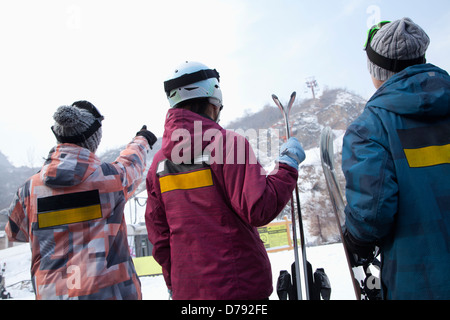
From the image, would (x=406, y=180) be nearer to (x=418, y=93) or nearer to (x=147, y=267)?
(x=418, y=93)

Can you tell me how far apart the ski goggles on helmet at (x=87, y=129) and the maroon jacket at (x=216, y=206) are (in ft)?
2.66

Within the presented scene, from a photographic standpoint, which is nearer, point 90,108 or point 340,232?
point 340,232

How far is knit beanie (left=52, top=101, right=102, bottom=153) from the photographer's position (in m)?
1.88

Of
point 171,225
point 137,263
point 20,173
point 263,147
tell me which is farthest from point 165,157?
point 20,173

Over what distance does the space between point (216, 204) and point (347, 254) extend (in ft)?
4.06

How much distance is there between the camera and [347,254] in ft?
6.70

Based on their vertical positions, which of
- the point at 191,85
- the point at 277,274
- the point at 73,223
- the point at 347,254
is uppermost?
the point at 191,85

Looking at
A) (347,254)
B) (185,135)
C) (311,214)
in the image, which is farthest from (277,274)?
(311,214)

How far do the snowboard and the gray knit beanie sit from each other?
1003 mm

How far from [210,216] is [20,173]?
60005 millimetres

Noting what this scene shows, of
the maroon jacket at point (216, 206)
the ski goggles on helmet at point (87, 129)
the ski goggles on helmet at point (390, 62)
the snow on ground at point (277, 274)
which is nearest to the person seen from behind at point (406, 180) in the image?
the ski goggles on helmet at point (390, 62)

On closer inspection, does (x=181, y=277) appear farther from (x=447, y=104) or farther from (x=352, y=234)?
(x=447, y=104)

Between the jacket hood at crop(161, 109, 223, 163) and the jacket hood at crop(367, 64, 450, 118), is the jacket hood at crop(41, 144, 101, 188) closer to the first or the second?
the jacket hood at crop(161, 109, 223, 163)

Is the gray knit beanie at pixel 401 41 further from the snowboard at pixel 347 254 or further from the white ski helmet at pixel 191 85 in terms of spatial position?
the snowboard at pixel 347 254
